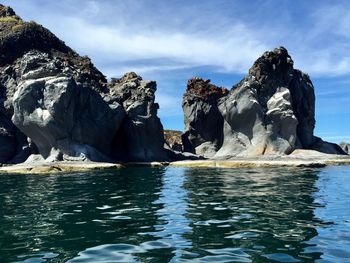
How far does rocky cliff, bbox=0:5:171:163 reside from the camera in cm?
7381

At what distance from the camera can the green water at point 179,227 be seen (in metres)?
13.0

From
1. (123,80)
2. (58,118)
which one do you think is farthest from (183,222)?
(123,80)

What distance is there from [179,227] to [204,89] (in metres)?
95.7

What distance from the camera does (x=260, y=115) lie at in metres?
90.4

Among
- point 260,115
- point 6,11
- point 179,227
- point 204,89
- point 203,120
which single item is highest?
point 6,11

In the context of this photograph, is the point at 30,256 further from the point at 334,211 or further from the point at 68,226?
the point at 334,211

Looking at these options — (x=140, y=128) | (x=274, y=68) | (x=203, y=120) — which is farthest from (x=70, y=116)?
(x=274, y=68)

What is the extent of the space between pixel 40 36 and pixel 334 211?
109 meters

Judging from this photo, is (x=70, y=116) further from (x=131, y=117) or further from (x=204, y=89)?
(x=204, y=89)

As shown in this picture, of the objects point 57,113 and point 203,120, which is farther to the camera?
point 203,120

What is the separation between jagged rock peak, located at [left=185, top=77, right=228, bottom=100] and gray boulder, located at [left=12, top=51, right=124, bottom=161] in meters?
36.6

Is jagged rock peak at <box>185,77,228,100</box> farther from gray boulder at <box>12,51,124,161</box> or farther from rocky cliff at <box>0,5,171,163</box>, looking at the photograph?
gray boulder at <box>12,51,124,161</box>

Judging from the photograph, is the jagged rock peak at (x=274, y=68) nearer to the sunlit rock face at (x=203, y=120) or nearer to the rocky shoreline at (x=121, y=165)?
the sunlit rock face at (x=203, y=120)

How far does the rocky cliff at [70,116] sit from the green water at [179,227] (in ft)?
150
